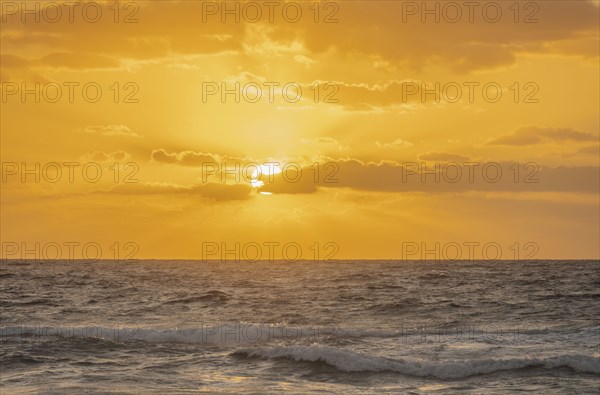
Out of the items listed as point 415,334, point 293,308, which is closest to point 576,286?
point 293,308

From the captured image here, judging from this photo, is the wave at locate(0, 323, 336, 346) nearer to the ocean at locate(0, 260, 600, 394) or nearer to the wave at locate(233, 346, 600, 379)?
the ocean at locate(0, 260, 600, 394)

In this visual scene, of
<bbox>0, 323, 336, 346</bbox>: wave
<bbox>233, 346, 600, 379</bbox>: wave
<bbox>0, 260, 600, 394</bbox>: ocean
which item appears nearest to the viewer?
<bbox>0, 260, 600, 394</bbox>: ocean

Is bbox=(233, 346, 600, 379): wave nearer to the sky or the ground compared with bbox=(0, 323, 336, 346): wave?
nearer to the sky

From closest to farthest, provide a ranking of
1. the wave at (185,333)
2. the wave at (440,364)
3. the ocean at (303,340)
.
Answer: the ocean at (303,340) → the wave at (440,364) → the wave at (185,333)

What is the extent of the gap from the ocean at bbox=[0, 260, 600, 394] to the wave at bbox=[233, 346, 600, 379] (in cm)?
7

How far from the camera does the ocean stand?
25.3 m

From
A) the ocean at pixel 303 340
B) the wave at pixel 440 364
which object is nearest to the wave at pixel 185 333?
the ocean at pixel 303 340

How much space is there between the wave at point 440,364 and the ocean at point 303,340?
0.23ft

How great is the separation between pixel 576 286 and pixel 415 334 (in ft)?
109

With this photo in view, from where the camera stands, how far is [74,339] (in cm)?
3616

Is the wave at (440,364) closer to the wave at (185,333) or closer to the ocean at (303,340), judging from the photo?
the ocean at (303,340)

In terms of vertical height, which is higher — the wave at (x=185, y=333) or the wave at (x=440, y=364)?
the wave at (x=440, y=364)

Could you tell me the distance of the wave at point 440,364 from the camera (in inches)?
1040

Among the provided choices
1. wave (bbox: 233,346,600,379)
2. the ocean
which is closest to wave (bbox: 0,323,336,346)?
the ocean
